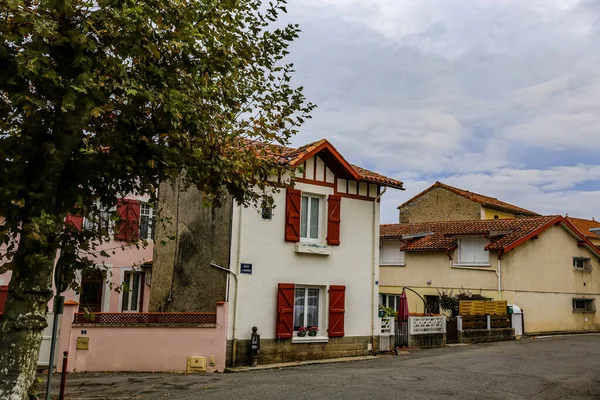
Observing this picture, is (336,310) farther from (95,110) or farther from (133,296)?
(95,110)

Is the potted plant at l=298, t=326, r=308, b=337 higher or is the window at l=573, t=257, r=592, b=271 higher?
the window at l=573, t=257, r=592, b=271

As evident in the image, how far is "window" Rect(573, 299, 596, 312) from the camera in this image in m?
29.4

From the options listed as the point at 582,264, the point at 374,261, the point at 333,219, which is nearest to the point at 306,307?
the point at 333,219

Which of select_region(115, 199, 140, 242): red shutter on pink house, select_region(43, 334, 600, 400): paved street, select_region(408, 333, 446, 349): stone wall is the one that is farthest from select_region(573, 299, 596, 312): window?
select_region(115, 199, 140, 242): red shutter on pink house

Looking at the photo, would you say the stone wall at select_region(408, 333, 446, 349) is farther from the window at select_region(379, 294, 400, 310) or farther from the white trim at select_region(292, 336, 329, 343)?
the window at select_region(379, 294, 400, 310)

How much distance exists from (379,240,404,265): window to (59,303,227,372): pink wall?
16.4 metres

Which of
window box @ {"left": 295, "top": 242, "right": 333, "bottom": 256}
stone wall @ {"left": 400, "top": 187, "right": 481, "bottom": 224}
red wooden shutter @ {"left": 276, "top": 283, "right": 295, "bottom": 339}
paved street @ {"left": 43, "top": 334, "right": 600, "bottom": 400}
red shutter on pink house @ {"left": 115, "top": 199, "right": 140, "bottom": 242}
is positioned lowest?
paved street @ {"left": 43, "top": 334, "right": 600, "bottom": 400}

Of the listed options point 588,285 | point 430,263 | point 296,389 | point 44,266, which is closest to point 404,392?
point 296,389

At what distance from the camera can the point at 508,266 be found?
25.9 metres

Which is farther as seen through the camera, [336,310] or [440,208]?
[440,208]

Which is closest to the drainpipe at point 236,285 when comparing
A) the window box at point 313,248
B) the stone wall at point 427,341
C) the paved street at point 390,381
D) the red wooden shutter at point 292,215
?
the paved street at point 390,381

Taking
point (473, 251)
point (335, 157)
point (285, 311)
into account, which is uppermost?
point (335, 157)

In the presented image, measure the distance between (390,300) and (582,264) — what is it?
10.2 metres

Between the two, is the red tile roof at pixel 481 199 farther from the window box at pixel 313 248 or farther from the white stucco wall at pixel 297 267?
the window box at pixel 313 248
